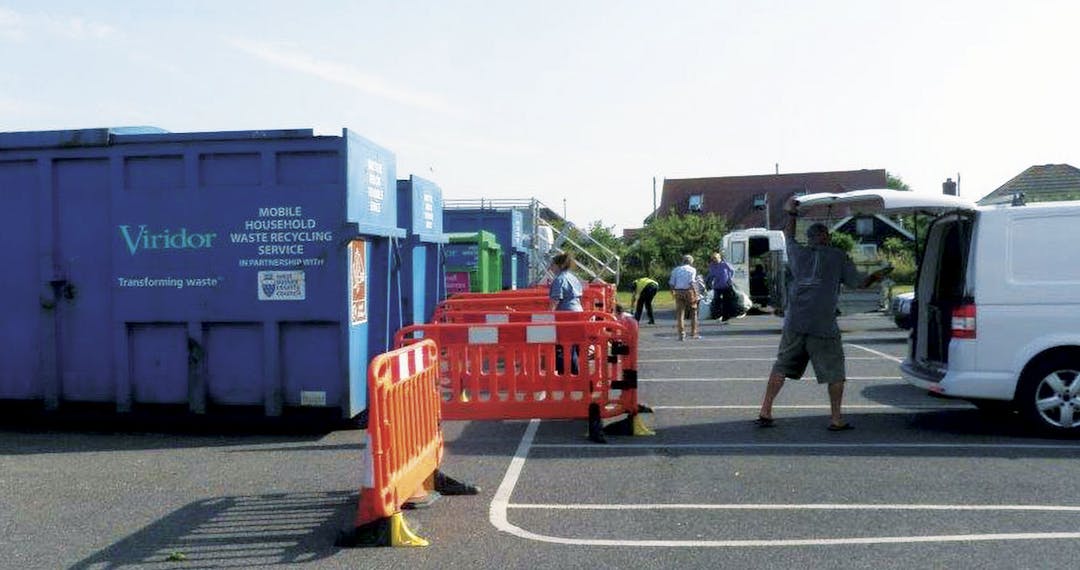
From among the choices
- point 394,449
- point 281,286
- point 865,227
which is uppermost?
point 865,227

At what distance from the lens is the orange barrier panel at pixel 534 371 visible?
9148 mm

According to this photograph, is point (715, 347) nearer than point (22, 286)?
No

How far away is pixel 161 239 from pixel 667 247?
4505 cm

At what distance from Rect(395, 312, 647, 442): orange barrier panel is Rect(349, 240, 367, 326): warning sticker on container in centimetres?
72

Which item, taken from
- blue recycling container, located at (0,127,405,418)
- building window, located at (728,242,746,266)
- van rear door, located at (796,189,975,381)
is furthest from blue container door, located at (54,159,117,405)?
building window, located at (728,242,746,266)

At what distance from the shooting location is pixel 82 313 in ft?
32.3

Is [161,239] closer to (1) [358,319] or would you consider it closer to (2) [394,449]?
(1) [358,319]

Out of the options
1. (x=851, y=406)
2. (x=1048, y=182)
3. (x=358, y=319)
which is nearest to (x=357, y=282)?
(x=358, y=319)

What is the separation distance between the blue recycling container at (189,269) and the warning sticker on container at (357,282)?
0.03 meters

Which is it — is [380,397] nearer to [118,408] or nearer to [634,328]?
[634,328]

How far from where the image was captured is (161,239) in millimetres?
9703

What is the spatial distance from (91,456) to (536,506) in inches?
159

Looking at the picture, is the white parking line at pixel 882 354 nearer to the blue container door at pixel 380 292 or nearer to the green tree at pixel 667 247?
the blue container door at pixel 380 292

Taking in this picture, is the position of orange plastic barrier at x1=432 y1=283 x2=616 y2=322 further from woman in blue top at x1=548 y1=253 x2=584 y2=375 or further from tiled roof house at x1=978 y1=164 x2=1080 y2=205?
tiled roof house at x1=978 y1=164 x2=1080 y2=205
